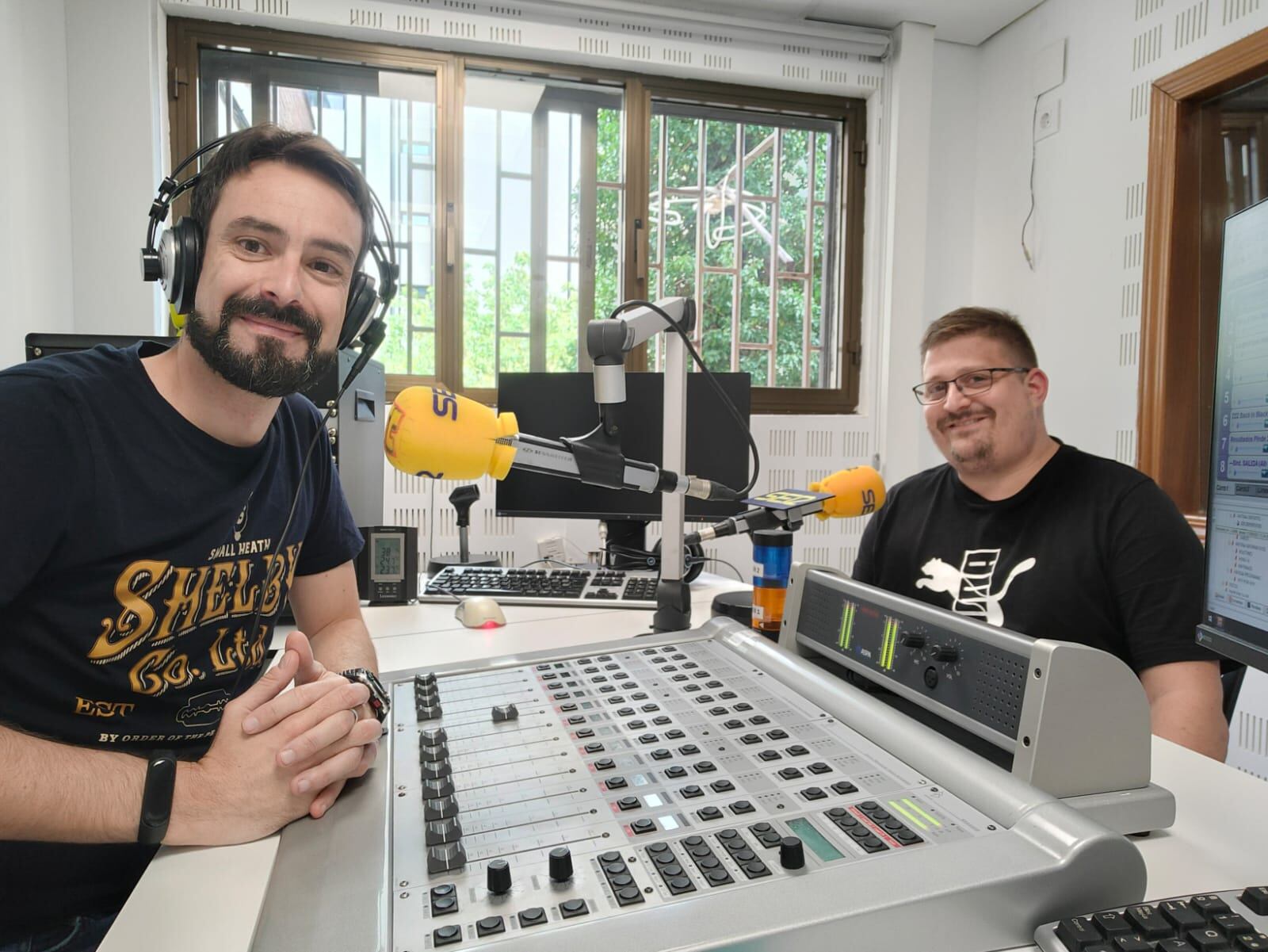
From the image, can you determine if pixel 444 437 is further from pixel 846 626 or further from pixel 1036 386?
pixel 1036 386

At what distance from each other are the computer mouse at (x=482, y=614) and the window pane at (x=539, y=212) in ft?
5.25

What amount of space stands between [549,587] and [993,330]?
107 centimetres

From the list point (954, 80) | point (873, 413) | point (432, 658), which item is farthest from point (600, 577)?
point (954, 80)

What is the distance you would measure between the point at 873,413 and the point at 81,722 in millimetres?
2933

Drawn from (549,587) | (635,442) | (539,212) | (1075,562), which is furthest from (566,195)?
(1075,562)

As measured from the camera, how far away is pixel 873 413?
329 cm

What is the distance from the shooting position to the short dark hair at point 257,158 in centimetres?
102

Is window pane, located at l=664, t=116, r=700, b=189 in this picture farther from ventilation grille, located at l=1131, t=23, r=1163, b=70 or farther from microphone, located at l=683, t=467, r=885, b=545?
microphone, located at l=683, t=467, r=885, b=545

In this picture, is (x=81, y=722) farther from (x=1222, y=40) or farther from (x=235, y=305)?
(x=1222, y=40)

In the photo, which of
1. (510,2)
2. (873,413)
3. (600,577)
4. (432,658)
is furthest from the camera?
(873,413)

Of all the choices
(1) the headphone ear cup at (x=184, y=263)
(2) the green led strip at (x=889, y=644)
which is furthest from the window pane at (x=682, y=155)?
(2) the green led strip at (x=889, y=644)

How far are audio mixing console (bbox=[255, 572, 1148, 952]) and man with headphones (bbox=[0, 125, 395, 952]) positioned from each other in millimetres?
92

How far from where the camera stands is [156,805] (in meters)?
0.65

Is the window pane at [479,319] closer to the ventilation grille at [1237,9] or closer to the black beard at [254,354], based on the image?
the black beard at [254,354]
